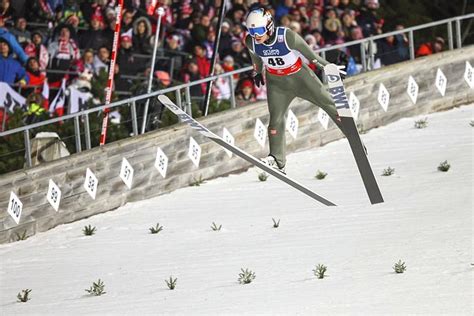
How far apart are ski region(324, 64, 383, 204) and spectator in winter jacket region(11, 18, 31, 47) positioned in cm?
693

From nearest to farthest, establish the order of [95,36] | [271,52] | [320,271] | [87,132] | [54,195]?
[271,52] → [320,271] → [54,195] → [87,132] → [95,36]

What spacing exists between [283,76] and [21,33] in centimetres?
644

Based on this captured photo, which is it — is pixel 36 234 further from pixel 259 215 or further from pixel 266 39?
pixel 266 39

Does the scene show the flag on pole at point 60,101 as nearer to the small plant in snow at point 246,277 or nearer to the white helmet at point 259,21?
the small plant in snow at point 246,277

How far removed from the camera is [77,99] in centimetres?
2720

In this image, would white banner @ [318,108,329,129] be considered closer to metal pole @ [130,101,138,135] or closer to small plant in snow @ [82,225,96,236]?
metal pole @ [130,101,138,135]

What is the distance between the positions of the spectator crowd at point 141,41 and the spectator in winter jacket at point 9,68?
0.04ft

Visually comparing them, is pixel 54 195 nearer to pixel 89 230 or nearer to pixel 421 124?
pixel 89 230

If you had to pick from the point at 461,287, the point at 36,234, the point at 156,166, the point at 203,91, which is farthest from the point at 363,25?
the point at 461,287

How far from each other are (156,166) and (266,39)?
4.70 m

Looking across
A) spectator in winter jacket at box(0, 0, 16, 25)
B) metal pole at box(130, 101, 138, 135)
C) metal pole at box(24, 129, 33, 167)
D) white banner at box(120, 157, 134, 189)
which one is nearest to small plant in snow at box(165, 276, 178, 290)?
metal pole at box(24, 129, 33, 167)

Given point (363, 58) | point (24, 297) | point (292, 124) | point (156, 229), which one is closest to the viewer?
point (24, 297)

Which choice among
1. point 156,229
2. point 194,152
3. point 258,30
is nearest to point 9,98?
point 194,152

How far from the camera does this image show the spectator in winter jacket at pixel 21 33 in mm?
27750
